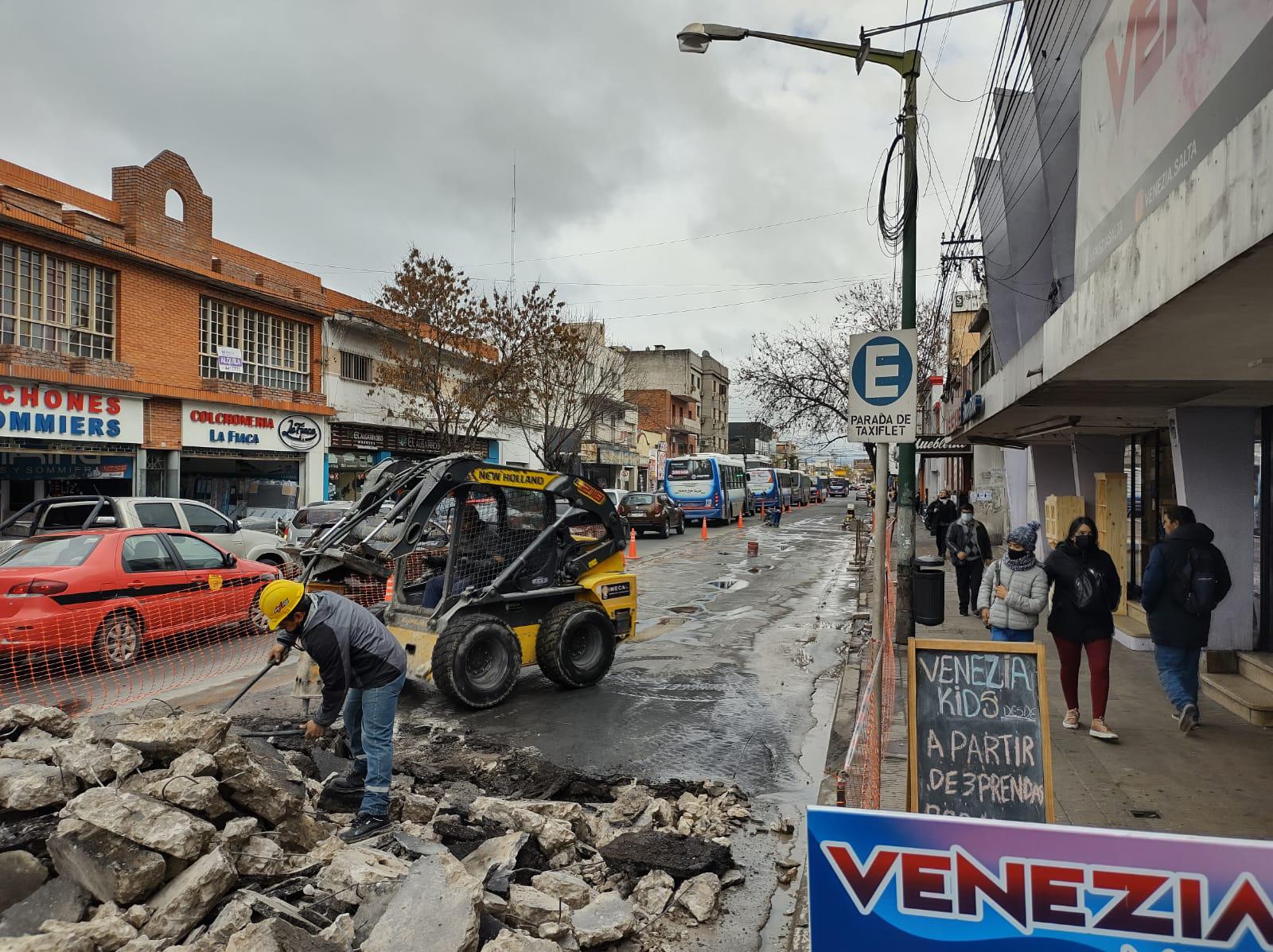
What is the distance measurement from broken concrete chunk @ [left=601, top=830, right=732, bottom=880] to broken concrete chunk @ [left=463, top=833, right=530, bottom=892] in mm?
546

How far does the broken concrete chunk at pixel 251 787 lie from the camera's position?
4.42 metres

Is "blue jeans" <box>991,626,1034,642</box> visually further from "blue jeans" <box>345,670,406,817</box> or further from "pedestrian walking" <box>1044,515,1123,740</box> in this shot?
"blue jeans" <box>345,670,406,817</box>

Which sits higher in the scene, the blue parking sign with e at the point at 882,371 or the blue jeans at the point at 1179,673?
the blue parking sign with e at the point at 882,371

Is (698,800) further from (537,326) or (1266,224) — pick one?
(537,326)

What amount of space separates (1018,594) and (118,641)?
29.5 feet

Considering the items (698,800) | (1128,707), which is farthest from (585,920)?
(1128,707)

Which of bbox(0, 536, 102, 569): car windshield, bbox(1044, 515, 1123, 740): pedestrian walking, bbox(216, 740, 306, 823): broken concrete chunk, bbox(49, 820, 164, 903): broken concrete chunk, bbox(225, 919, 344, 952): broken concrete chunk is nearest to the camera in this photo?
bbox(225, 919, 344, 952): broken concrete chunk

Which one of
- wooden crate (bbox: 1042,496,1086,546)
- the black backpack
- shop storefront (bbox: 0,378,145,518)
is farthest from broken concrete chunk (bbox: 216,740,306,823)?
shop storefront (bbox: 0,378,145,518)

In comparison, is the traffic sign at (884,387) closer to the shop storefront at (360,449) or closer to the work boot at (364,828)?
the work boot at (364,828)

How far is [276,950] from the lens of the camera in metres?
3.21

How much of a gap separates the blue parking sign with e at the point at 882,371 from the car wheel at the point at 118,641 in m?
8.08

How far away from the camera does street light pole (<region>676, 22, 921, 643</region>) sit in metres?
8.67

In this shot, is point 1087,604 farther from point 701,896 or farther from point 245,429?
point 245,429

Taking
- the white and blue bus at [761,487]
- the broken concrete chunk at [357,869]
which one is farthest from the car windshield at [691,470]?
the broken concrete chunk at [357,869]
